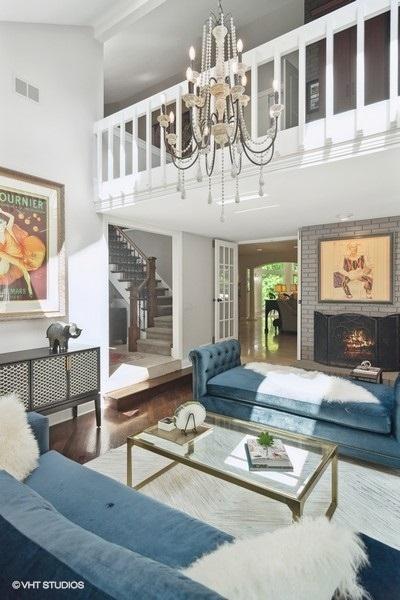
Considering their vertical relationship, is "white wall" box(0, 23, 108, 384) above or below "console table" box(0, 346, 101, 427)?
above

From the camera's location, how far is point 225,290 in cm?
670

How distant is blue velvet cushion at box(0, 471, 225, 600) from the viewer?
654mm

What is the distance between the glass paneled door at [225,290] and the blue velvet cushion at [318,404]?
286 cm

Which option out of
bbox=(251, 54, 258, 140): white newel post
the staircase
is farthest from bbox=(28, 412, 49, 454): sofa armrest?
the staircase

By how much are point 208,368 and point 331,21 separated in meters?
3.20

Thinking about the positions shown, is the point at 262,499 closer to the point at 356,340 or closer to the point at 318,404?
the point at 318,404

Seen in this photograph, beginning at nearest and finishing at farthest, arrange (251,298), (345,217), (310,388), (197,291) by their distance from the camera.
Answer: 1. (310,388)
2. (345,217)
3. (197,291)
4. (251,298)

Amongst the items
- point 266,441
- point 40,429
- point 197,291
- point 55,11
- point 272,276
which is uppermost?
point 55,11

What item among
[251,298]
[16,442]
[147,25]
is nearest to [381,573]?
[16,442]

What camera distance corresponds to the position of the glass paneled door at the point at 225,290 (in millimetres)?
6379

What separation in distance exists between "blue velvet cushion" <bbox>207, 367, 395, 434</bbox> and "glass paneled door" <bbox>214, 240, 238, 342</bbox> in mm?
2864

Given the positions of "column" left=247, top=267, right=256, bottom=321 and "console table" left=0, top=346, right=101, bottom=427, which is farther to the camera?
"column" left=247, top=267, right=256, bottom=321

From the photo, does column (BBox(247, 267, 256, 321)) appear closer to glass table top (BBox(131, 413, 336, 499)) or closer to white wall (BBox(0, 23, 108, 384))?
white wall (BBox(0, 23, 108, 384))

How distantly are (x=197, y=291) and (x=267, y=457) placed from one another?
4.15 metres
